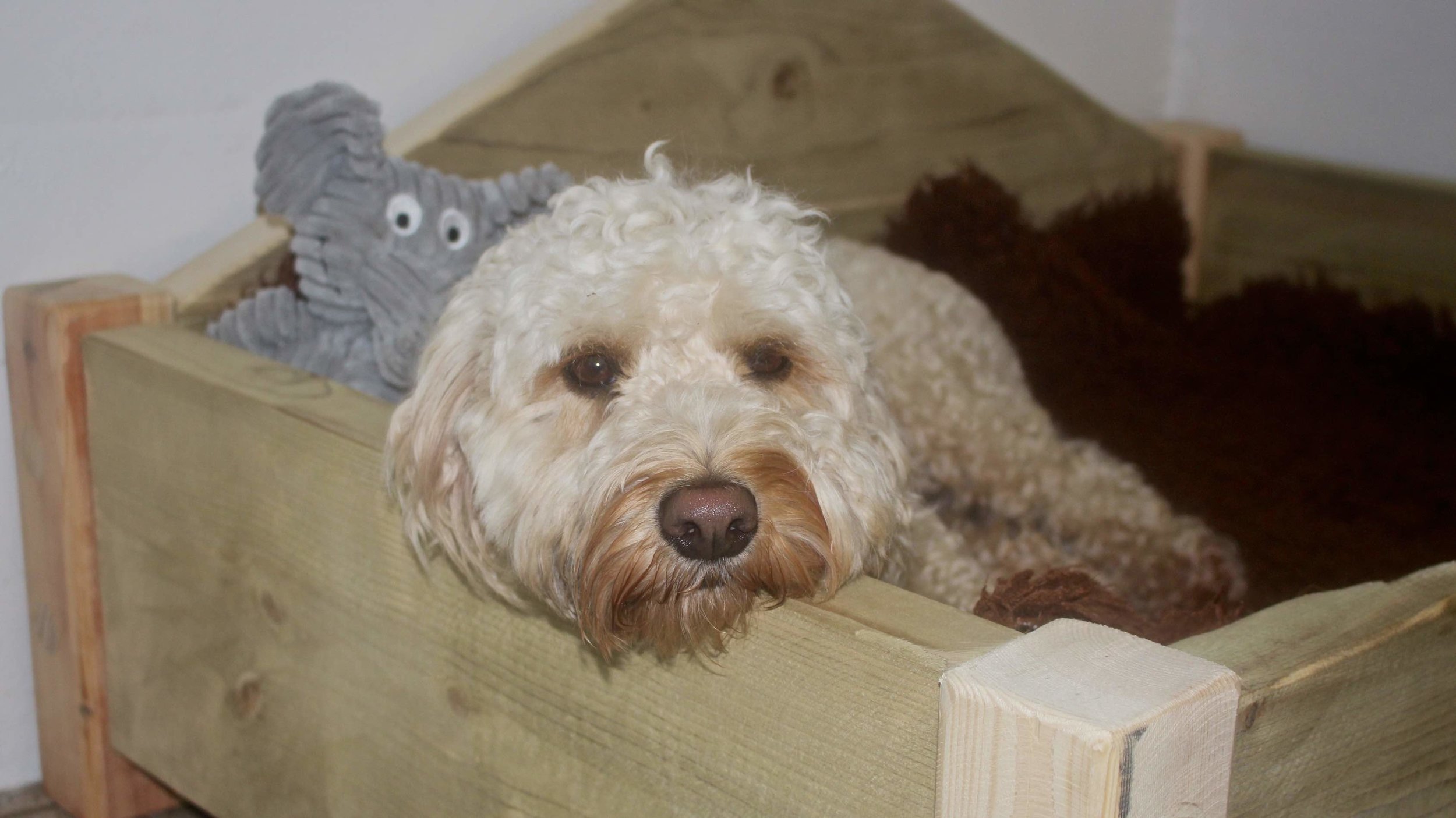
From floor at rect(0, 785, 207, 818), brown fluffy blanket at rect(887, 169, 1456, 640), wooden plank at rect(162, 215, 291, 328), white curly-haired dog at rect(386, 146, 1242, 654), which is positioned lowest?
floor at rect(0, 785, 207, 818)

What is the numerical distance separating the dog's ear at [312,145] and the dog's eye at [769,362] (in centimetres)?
62

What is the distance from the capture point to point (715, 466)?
3.62ft

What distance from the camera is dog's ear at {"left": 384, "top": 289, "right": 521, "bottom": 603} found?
48.9 inches

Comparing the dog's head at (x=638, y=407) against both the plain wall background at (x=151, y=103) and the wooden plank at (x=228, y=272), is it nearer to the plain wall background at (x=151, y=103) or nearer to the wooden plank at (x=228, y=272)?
the wooden plank at (x=228, y=272)

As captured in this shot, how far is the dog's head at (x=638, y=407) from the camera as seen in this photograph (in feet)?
3.58

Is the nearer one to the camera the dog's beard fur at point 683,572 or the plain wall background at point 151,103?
the dog's beard fur at point 683,572

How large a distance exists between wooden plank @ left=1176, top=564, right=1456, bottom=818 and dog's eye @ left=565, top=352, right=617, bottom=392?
0.58 meters

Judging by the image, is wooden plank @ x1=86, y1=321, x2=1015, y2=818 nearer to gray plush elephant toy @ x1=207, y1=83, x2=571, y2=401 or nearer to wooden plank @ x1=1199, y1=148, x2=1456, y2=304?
gray plush elephant toy @ x1=207, y1=83, x2=571, y2=401

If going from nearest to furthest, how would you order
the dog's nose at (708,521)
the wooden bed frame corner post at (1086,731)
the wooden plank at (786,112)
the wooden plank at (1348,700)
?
the wooden bed frame corner post at (1086,731) < the wooden plank at (1348,700) < the dog's nose at (708,521) < the wooden plank at (786,112)

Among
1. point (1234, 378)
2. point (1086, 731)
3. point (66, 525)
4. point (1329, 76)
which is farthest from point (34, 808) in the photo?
point (1329, 76)

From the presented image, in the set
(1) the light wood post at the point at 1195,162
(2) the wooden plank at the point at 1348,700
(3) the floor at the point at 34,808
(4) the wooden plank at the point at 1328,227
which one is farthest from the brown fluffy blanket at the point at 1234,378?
(3) the floor at the point at 34,808

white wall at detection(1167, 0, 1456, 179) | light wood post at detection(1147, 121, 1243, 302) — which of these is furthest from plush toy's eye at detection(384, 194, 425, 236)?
white wall at detection(1167, 0, 1456, 179)

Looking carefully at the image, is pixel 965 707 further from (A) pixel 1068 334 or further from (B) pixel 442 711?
(A) pixel 1068 334

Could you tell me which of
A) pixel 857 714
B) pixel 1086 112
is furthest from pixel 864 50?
pixel 857 714
